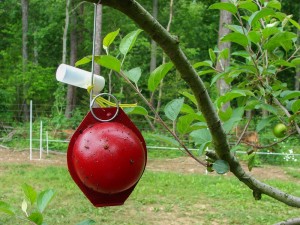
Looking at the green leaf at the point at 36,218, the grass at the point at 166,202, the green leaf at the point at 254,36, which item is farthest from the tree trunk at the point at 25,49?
the green leaf at the point at 36,218

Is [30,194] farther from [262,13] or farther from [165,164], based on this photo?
[165,164]

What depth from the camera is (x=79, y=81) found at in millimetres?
925

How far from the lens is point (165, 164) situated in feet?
27.1

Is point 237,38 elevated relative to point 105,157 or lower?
elevated

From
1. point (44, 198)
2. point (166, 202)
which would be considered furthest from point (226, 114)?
point (166, 202)

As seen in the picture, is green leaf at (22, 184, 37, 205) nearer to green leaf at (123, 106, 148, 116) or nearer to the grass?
green leaf at (123, 106, 148, 116)

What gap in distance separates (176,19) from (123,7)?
16.0 metres

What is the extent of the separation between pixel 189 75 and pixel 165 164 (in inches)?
302

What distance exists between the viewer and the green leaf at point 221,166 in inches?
33.0

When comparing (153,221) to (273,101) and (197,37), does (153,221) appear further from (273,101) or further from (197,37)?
(197,37)

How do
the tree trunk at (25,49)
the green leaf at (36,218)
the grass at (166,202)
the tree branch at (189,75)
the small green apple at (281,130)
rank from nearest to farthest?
the tree branch at (189,75) → the green leaf at (36,218) → the small green apple at (281,130) → the grass at (166,202) → the tree trunk at (25,49)

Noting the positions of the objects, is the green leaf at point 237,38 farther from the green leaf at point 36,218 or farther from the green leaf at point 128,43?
the green leaf at point 36,218

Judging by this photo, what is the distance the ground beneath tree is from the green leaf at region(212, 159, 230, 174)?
637 centimetres

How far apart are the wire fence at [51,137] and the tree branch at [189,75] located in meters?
7.25
